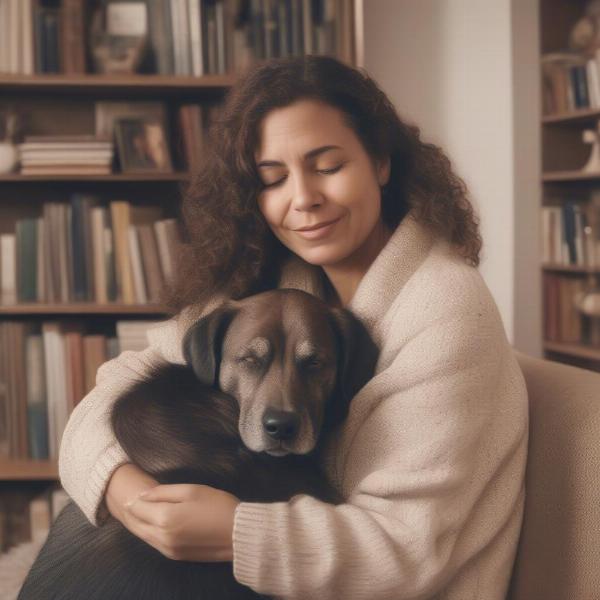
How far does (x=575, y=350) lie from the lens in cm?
385

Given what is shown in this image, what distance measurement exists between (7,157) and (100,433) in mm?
1949

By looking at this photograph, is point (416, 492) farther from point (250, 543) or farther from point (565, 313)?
point (565, 313)

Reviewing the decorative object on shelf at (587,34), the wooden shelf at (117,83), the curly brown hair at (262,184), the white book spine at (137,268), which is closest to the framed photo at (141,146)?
the wooden shelf at (117,83)

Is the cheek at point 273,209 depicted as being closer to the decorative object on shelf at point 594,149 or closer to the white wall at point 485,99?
the white wall at point 485,99

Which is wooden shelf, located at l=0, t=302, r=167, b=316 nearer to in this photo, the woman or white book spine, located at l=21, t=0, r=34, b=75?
white book spine, located at l=21, t=0, r=34, b=75

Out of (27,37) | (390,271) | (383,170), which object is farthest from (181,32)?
(390,271)

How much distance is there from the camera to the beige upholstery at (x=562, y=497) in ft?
3.67

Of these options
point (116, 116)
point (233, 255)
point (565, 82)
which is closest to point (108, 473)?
point (233, 255)

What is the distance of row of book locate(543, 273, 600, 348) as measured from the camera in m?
4.02

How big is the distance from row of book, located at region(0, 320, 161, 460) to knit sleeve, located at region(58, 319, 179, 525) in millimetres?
1547

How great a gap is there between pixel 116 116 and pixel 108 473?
2089 millimetres

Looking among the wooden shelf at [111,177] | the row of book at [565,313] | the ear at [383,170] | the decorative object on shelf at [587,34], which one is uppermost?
the decorative object on shelf at [587,34]

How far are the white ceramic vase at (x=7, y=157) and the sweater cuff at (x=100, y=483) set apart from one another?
1987 millimetres

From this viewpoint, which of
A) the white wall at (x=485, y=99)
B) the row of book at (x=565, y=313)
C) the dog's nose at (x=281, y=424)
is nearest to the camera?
the dog's nose at (x=281, y=424)
